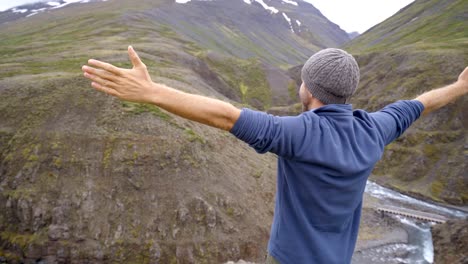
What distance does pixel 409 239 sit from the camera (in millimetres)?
28641

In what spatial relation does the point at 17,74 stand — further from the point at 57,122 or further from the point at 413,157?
the point at 413,157

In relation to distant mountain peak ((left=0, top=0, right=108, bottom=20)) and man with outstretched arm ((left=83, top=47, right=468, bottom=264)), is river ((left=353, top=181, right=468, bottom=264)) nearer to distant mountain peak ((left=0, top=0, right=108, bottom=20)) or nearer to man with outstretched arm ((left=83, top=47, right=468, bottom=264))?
man with outstretched arm ((left=83, top=47, right=468, bottom=264))

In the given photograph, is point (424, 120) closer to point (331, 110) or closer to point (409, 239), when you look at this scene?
point (409, 239)

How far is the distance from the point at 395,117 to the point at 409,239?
2856 cm

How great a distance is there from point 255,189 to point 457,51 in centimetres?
4475

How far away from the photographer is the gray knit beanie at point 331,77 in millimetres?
3252

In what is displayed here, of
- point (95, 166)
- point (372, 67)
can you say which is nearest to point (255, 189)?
point (95, 166)

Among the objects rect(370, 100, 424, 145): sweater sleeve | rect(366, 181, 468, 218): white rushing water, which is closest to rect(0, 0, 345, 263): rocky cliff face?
rect(366, 181, 468, 218): white rushing water

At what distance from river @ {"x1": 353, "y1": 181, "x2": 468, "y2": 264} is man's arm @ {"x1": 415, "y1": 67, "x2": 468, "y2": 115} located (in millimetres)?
22304

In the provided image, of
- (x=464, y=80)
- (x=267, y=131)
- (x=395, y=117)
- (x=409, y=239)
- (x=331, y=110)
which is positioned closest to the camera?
(x=267, y=131)

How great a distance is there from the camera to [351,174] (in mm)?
3191

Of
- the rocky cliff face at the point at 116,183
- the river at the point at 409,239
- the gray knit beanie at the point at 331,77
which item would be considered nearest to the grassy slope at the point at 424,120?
the river at the point at 409,239

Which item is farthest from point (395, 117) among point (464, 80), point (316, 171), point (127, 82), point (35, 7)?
point (35, 7)

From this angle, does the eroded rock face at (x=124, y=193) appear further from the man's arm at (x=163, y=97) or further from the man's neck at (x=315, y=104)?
the man's arm at (x=163, y=97)
